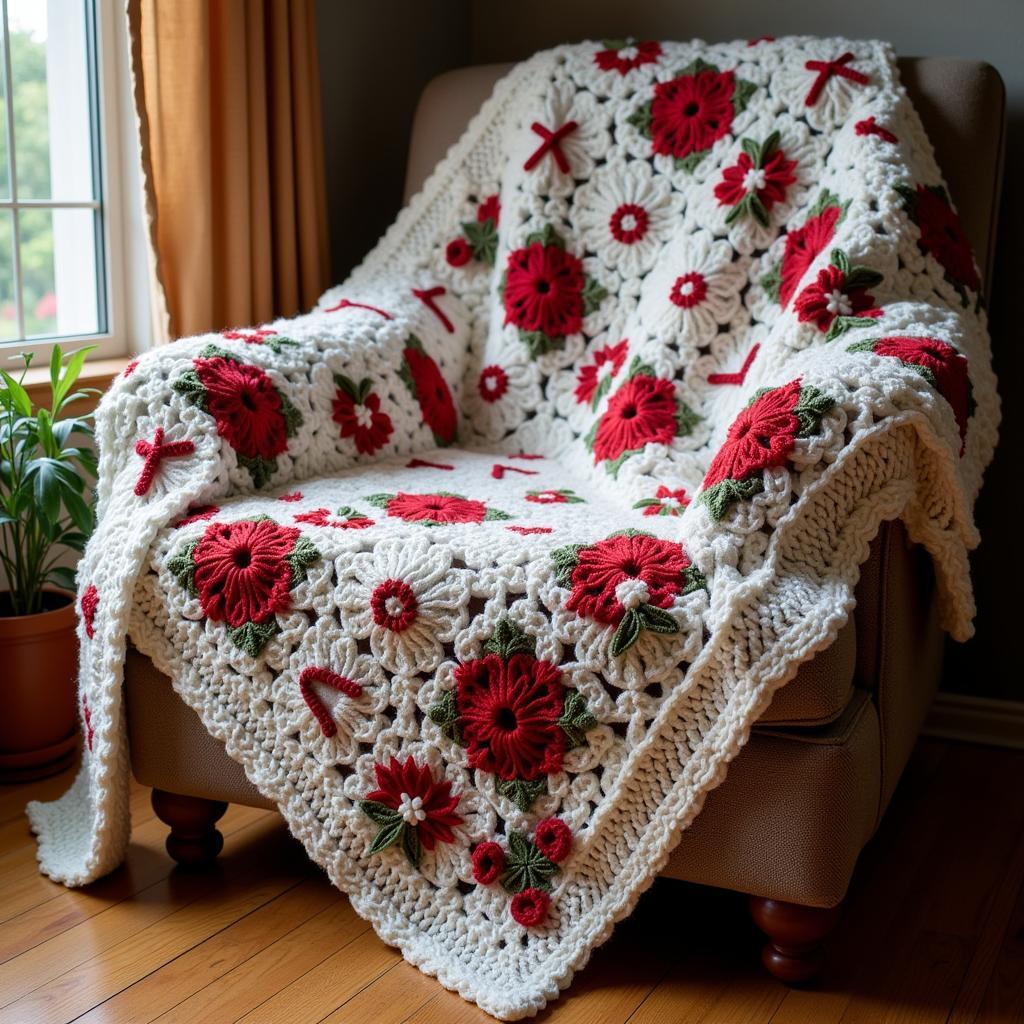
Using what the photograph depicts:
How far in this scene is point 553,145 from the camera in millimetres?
1960

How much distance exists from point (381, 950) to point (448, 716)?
0.30 meters

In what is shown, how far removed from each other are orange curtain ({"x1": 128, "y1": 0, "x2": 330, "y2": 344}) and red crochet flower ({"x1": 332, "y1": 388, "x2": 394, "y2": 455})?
37 cm

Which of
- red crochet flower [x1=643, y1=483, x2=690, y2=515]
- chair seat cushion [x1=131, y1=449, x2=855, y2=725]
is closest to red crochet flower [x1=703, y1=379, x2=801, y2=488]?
chair seat cushion [x1=131, y1=449, x2=855, y2=725]

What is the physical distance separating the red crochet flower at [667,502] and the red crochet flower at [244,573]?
465 millimetres

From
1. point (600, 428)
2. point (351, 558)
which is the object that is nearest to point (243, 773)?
point (351, 558)

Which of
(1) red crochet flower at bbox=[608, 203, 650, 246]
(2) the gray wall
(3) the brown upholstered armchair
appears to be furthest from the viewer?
(2) the gray wall

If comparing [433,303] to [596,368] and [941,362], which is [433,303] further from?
[941,362]

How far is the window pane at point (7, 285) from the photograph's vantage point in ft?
6.61

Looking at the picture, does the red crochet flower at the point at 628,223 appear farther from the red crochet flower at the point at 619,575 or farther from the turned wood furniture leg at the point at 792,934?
the turned wood furniture leg at the point at 792,934

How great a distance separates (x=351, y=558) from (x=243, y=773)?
→ 0.99 feet

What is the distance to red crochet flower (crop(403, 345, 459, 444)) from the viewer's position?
1885mm

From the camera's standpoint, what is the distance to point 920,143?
5.81 ft

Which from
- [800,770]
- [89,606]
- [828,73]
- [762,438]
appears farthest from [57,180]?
[800,770]

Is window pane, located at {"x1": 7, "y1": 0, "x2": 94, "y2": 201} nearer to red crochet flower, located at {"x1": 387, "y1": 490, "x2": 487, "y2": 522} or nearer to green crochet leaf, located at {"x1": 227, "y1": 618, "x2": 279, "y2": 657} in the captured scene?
red crochet flower, located at {"x1": 387, "y1": 490, "x2": 487, "y2": 522}
